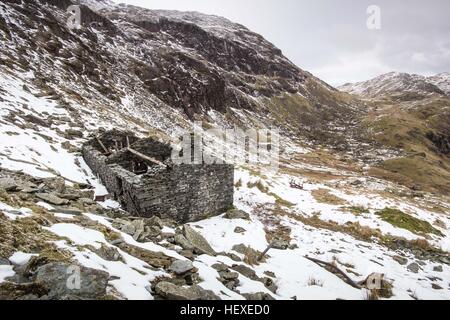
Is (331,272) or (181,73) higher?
(181,73)

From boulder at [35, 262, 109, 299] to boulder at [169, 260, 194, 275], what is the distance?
6.58 ft

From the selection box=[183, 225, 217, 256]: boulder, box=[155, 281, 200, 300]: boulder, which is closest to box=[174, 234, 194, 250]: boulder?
box=[183, 225, 217, 256]: boulder

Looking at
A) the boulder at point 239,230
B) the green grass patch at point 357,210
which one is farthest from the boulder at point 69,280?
the green grass patch at point 357,210

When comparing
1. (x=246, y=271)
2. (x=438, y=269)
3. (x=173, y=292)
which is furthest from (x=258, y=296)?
(x=438, y=269)

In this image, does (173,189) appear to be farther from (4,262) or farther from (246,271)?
(4,262)

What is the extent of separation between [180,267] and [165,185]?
6.67m

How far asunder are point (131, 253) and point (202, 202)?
774 centimetres

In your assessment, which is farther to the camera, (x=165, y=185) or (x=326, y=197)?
(x=326, y=197)

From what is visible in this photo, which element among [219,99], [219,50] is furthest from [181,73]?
[219,50]

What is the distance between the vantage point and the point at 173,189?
45.3ft

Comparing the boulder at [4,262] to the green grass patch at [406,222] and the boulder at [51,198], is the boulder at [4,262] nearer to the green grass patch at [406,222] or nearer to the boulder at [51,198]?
the boulder at [51,198]

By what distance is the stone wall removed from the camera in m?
12.8
